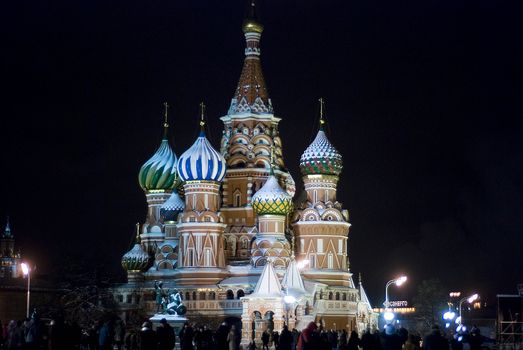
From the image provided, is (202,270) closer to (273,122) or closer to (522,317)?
(273,122)

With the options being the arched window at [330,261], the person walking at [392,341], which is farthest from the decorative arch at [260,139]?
the person walking at [392,341]

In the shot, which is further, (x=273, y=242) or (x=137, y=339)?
(x=273, y=242)

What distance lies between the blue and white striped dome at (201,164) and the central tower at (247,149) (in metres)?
2.57

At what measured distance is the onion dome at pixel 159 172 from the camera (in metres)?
62.7

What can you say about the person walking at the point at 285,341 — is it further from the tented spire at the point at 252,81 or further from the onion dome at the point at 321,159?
the tented spire at the point at 252,81

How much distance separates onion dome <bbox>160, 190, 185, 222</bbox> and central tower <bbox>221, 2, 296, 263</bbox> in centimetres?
215

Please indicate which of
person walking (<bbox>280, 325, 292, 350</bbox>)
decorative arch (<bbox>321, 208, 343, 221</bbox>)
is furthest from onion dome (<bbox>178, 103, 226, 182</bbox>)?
person walking (<bbox>280, 325, 292, 350</bbox>)

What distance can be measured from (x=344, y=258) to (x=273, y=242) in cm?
377

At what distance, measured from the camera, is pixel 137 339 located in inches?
1687

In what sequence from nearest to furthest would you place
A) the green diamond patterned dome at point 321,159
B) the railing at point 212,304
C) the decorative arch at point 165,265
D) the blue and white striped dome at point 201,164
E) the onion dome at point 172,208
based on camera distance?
the railing at point 212,304 → the blue and white striped dome at point 201,164 → the green diamond patterned dome at point 321,159 → the decorative arch at point 165,265 → the onion dome at point 172,208

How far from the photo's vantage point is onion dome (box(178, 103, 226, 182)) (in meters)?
57.2

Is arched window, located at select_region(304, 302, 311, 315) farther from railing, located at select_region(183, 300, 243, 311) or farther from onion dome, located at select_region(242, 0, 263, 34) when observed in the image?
onion dome, located at select_region(242, 0, 263, 34)

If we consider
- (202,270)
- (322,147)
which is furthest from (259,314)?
(322,147)

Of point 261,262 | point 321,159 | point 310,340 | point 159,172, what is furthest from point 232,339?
point 159,172
